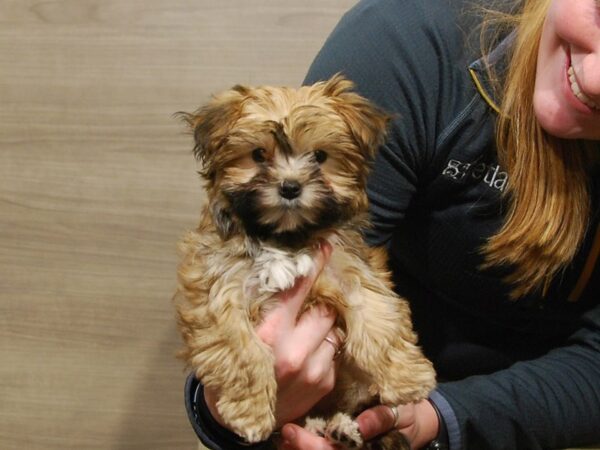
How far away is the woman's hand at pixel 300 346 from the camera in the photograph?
3.34 feet

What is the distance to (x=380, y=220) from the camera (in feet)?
4.04

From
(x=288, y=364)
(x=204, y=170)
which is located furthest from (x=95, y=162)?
(x=288, y=364)

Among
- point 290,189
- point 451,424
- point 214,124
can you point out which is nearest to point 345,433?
point 451,424

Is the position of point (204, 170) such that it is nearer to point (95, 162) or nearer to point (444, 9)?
point (444, 9)

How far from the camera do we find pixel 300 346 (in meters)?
1.02

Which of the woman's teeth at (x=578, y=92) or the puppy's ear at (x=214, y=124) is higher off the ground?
the woman's teeth at (x=578, y=92)

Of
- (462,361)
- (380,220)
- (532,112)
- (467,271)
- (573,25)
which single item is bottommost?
(462,361)

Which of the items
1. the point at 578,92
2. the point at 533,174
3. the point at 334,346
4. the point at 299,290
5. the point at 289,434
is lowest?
the point at 289,434

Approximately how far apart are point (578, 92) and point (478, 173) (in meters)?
0.24

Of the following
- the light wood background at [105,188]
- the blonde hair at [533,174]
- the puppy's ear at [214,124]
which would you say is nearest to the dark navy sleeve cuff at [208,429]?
the puppy's ear at [214,124]

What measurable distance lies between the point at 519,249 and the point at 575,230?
0.35 feet

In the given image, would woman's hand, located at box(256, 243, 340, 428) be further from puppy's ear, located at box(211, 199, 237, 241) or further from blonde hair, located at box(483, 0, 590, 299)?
blonde hair, located at box(483, 0, 590, 299)

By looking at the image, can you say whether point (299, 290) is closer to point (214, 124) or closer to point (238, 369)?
point (238, 369)

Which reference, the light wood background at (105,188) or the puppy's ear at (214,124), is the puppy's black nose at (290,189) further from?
the light wood background at (105,188)
